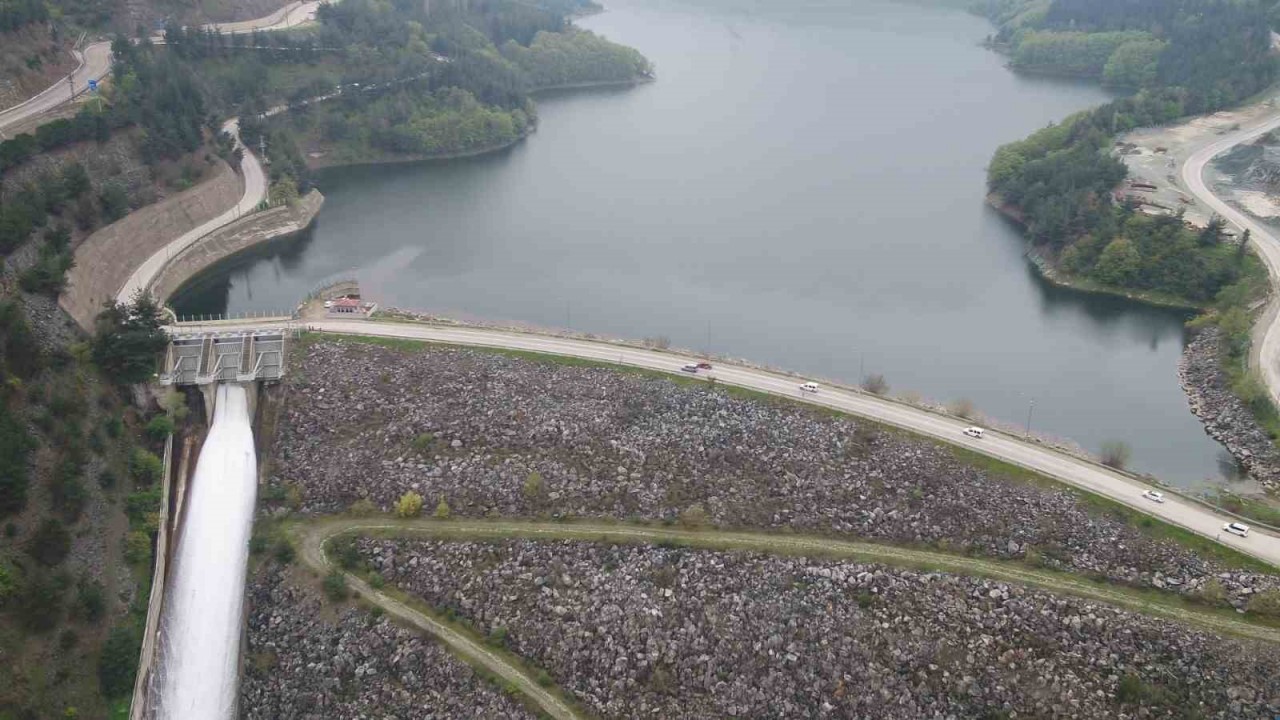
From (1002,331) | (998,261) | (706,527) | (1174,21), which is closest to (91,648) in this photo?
(706,527)

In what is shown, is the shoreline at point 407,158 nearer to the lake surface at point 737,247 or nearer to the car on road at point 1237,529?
the lake surface at point 737,247

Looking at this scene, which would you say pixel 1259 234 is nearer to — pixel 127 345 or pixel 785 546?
pixel 785 546

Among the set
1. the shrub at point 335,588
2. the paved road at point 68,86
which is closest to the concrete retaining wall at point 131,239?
the paved road at point 68,86

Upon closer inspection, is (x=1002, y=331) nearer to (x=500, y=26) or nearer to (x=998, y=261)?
(x=998, y=261)

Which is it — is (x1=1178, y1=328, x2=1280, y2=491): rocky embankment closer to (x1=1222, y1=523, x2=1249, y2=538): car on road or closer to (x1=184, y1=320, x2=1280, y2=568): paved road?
(x1=1222, y1=523, x2=1249, y2=538): car on road

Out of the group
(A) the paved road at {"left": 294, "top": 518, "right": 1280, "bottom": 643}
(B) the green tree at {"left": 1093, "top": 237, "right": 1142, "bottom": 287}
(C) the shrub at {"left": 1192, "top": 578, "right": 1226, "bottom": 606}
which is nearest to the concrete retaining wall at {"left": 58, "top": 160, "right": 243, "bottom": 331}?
(A) the paved road at {"left": 294, "top": 518, "right": 1280, "bottom": 643}

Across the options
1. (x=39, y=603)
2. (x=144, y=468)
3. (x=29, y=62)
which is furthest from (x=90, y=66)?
(x=39, y=603)
